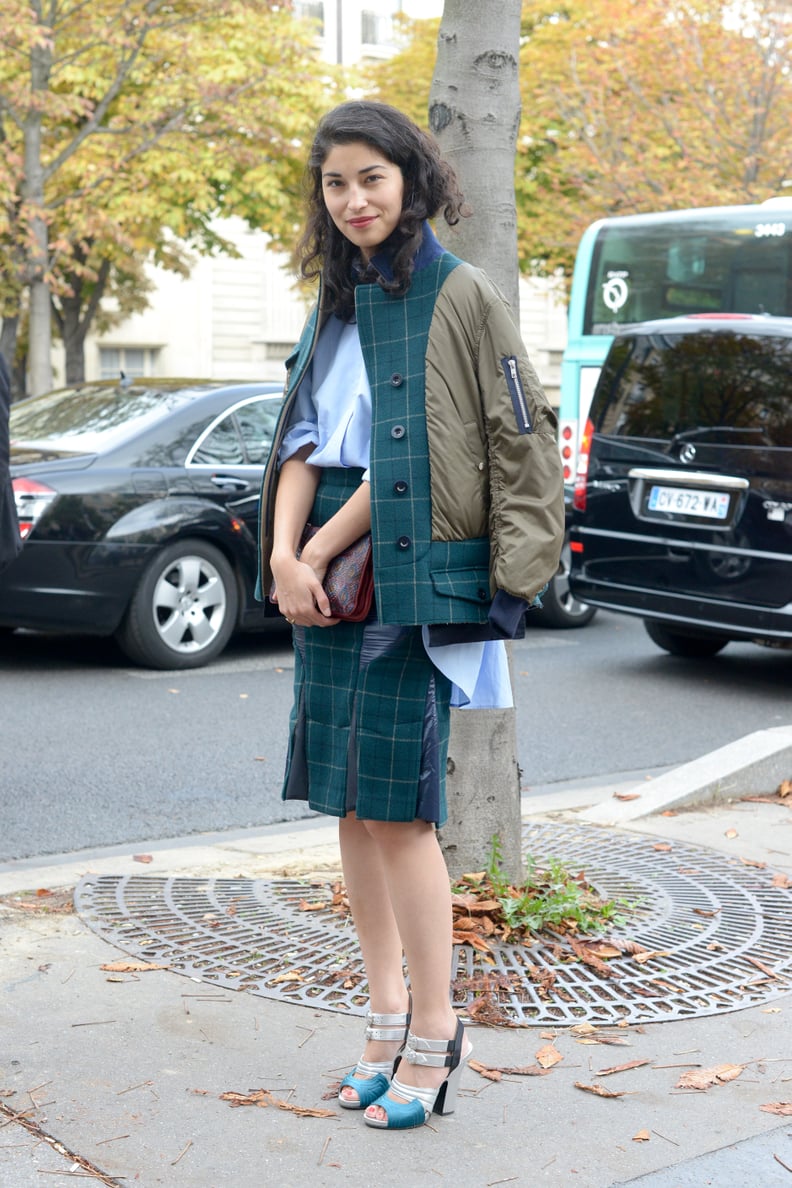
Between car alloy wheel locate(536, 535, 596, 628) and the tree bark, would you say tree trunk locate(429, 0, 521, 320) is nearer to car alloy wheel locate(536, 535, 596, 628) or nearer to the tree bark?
car alloy wheel locate(536, 535, 596, 628)

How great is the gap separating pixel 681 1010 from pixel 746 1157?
738mm

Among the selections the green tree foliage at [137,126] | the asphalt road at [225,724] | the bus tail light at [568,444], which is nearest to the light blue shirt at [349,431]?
the asphalt road at [225,724]

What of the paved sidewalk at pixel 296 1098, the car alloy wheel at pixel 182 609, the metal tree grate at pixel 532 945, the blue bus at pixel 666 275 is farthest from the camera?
the blue bus at pixel 666 275

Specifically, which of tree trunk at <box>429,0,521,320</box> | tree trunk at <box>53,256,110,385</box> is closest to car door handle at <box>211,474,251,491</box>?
tree trunk at <box>429,0,521,320</box>

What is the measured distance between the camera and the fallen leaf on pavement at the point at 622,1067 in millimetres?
3172

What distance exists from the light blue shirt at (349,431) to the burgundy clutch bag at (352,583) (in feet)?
0.41

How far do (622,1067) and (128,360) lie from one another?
34810 mm

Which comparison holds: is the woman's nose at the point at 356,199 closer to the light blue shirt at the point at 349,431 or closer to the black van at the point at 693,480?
the light blue shirt at the point at 349,431

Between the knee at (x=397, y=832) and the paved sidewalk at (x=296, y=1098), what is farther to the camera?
the knee at (x=397, y=832)

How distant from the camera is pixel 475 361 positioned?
2.86 meters

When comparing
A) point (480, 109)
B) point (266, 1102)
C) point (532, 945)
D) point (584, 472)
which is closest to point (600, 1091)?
point (266, 1102)

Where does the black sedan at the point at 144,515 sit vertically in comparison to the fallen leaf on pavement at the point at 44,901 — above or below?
above

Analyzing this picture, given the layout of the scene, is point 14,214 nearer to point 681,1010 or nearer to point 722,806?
point 722,806

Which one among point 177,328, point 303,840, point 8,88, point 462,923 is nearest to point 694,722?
point 303,840
